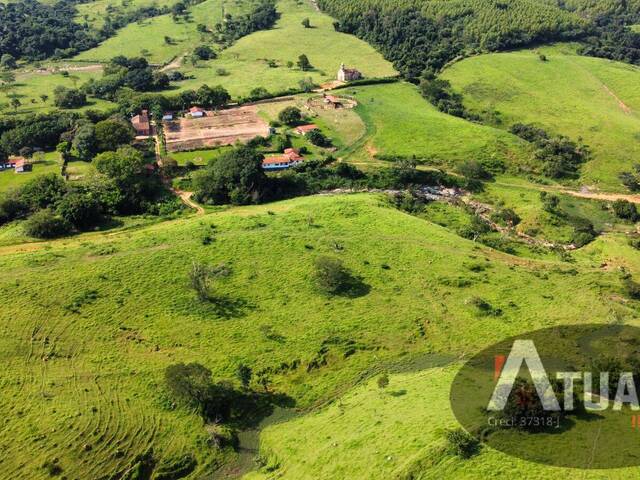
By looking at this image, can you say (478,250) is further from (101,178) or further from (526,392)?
(101,178)

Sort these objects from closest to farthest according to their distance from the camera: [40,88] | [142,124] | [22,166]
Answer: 1. [22,166]
2. [142,124]
3. [40,88]

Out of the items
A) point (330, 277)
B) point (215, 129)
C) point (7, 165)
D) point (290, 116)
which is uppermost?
point (330, 277)

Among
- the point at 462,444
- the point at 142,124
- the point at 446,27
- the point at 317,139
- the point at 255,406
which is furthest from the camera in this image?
the point at 446,27

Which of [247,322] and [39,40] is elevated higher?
[247,322]

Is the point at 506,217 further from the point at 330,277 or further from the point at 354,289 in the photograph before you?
the point at 330,277

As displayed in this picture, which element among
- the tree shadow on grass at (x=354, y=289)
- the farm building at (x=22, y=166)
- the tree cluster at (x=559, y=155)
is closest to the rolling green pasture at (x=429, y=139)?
the tree cluster at (x=559, y=155)

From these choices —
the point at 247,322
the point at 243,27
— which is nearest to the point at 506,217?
the point at 247,322

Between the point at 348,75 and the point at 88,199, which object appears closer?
the point at 88,199
